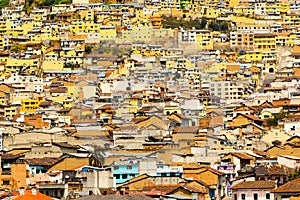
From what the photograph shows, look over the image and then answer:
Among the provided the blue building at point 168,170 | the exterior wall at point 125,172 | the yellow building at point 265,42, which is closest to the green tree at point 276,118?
the blue building at point 168,170

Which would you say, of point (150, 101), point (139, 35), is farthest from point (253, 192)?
point (150, 101)

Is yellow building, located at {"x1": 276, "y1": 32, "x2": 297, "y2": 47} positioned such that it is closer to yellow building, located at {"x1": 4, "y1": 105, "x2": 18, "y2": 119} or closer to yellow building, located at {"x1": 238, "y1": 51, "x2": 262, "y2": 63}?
yellow building, located at {"x1": 238, "y1": 51, "x2": 262, "y2": 63}

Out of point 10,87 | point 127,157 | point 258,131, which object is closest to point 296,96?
point 258,131

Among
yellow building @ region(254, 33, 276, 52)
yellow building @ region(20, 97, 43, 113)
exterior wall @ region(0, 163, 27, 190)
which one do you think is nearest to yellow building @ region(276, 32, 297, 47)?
yellow building @ region(254, 33, 276, 52)

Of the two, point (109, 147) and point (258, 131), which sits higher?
point (109, 147)

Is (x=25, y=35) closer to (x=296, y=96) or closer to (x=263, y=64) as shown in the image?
(x=263, y=64)

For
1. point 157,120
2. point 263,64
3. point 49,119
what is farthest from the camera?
point 263,64
